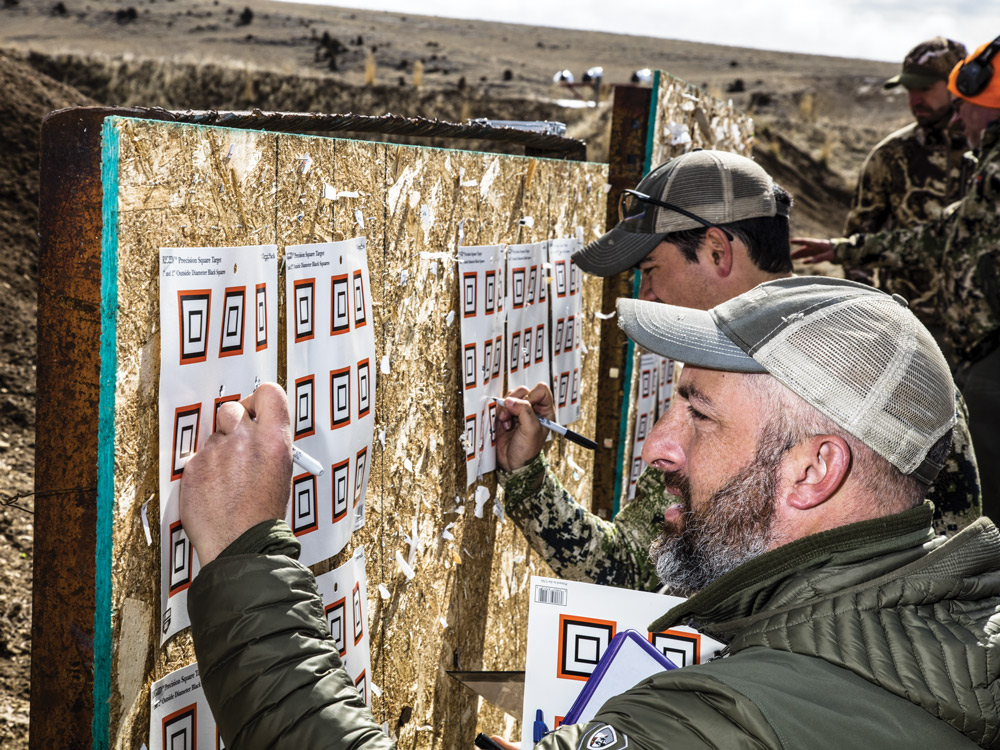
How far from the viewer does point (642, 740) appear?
118 centimetres

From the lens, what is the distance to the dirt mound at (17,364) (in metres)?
3.80

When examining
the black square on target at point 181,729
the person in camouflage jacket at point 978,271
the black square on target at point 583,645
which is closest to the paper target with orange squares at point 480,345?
the black square on target at point 583,645

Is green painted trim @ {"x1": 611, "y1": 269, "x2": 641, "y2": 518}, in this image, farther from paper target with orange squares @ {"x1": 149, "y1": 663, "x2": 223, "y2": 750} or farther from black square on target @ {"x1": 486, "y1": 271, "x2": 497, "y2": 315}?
paper target with orange squares @ {"x1": 149, "y1": 663, "x2": 223, "y2": 750}

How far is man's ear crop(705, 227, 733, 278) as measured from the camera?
9.05ft

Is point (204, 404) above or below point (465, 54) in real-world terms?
below

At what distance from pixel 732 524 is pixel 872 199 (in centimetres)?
542

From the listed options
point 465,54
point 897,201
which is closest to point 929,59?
point 897,201

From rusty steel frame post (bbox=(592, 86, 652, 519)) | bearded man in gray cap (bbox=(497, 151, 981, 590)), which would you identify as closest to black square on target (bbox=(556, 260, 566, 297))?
bearded man in gray cap (bbox=(497, 151, 981, 590))

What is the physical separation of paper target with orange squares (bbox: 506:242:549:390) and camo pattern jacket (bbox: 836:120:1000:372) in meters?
2.32

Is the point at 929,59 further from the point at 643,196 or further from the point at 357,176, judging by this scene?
the point at 357,176

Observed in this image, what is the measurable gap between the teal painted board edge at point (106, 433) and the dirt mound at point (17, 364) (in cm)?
33

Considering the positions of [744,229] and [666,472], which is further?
[744,229]

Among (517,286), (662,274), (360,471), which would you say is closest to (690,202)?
(662,274)

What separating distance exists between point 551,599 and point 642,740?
1.09 metres
